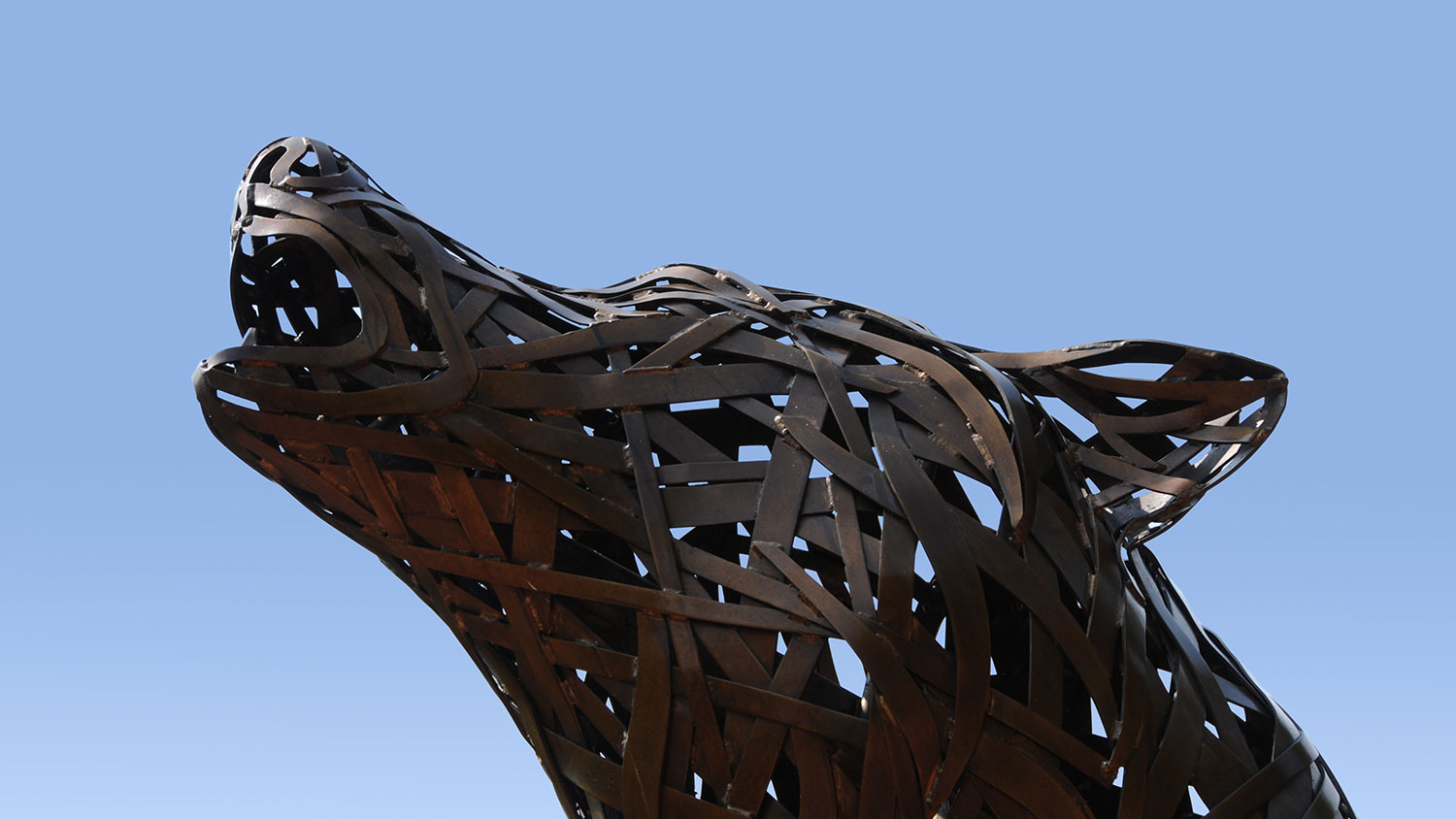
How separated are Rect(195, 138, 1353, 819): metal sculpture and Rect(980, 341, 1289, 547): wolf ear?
1 cm

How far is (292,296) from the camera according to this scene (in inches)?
71.4

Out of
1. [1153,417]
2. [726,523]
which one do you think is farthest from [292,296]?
[1153,417]

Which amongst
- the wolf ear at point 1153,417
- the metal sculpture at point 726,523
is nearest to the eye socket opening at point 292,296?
the metal sculpture at point 726,523

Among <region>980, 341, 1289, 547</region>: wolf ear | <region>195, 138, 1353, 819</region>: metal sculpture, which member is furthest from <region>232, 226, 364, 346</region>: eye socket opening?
<region>980, 341, 1289, 547</region>: wolf ear

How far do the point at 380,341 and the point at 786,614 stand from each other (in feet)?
1.82

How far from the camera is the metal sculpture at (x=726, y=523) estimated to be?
1.60 m

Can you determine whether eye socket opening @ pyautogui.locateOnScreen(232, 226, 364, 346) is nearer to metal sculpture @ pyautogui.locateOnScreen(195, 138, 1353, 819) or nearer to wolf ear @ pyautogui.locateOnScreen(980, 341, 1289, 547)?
metal sculpture @ pyautogui.locateOnScreen(195, 138, 1353, 819)

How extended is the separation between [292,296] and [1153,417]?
1.11 m

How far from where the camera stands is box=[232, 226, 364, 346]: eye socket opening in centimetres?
178

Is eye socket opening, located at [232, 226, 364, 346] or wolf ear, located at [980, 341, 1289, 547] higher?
eye socket opening, located at [232, 226, 364, 346]

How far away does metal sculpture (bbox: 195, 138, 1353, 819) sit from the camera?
1599 mm

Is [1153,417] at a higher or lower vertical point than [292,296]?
lower

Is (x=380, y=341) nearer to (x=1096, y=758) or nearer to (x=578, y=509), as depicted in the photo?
(x=578, y=509)

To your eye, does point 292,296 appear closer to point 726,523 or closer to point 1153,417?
point 726,523
